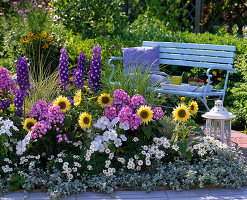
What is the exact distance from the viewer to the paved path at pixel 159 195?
2.94 metres

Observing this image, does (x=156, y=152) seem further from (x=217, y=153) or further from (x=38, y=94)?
(x=38, y=94)

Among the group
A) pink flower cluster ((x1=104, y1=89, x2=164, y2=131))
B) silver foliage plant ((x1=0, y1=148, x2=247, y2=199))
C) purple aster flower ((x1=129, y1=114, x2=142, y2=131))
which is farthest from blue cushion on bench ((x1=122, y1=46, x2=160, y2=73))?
silver foliage plant ((x1=0, y1=148, x2=247, y2=199))

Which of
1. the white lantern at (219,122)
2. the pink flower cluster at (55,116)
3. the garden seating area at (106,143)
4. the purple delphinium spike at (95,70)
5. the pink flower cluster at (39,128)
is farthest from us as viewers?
the purple delphinium spike at (95,70)

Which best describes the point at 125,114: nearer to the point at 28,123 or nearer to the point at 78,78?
the point at 78,78

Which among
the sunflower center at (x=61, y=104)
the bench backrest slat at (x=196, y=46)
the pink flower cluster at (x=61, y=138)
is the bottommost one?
the pink flower cluster at (x=61, y=138)

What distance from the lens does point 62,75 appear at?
373cm

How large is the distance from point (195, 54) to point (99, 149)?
2490 millimetres

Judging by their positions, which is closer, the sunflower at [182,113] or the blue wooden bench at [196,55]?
the sunflower at [182,113]

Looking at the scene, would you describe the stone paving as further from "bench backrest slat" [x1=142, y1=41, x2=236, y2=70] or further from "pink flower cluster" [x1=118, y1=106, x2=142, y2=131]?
"bench backrest slat" [x1=142, y1=41, x2=236, y2=70]

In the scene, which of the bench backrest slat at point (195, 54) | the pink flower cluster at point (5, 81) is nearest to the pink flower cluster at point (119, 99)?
the pink flower cluster at point (5, 81)

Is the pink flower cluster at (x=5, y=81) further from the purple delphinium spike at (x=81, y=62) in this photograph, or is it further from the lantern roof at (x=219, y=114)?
the lantern roof at (x=219, y=114)

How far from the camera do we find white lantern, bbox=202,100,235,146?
3.66 meters

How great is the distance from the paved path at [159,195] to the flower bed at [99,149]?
0.18 ft

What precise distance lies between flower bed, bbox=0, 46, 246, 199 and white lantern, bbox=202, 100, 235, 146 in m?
0.16
